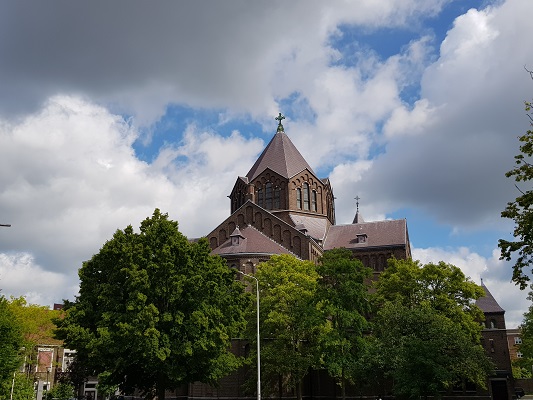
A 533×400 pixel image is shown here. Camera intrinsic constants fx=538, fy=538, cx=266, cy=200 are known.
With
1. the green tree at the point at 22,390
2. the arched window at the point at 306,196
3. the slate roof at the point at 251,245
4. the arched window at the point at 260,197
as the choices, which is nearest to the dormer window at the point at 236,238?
the slate roof at the point at 251,245

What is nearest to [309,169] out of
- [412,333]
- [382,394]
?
[382,394]

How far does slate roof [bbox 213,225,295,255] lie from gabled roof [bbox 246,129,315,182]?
12.9 m

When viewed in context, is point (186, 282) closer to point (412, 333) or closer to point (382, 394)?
point (412, 333)

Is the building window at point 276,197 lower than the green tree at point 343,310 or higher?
higher

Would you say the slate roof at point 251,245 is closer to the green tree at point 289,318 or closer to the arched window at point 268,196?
the green tree at point 289,318

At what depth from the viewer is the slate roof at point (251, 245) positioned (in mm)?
54162

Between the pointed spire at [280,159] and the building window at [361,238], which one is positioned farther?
the pointed spire at [280,159]

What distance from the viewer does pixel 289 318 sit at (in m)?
41.6

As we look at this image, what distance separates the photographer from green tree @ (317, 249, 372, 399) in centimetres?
3716

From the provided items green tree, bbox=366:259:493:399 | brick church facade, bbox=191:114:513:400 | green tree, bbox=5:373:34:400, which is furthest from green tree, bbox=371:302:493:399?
green tree, bbox=5:373:34:400

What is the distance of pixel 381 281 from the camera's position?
159ft

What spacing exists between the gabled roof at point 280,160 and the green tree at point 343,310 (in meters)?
30.5

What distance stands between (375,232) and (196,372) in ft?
128

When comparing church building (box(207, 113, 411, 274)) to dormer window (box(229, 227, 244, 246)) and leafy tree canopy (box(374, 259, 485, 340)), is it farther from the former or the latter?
leafy tree canopy (box(374, 259, 485, 340))
